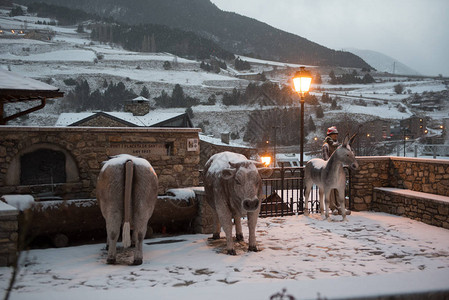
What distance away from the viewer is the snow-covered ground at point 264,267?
3.43 m

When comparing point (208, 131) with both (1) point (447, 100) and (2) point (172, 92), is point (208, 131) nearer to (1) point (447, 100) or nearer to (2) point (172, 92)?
(2) point (172, 92)

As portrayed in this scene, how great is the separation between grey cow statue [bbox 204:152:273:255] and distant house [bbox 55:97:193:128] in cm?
2884

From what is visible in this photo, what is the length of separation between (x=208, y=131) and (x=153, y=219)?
2260 inches

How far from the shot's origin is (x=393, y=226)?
8.91m

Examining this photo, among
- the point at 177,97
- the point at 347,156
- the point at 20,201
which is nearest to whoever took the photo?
the point at 20,201

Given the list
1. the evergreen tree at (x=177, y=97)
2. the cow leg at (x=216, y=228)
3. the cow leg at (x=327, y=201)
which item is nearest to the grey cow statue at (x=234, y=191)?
the cow leg at (x=216, y=228)

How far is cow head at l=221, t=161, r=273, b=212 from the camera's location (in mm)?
6516

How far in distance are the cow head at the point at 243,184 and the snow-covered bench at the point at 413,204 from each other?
4.40m

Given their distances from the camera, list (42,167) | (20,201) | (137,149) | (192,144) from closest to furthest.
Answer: (20,201), (42,167), (137,149), (192,144)

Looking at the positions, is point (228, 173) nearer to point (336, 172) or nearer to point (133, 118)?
point (336, 172)

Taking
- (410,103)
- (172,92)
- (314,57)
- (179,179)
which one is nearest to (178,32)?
(314,57)

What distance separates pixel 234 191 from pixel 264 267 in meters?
1.26

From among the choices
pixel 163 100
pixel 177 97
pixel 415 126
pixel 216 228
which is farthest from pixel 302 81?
pixel 177 97

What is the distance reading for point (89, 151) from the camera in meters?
8.85
